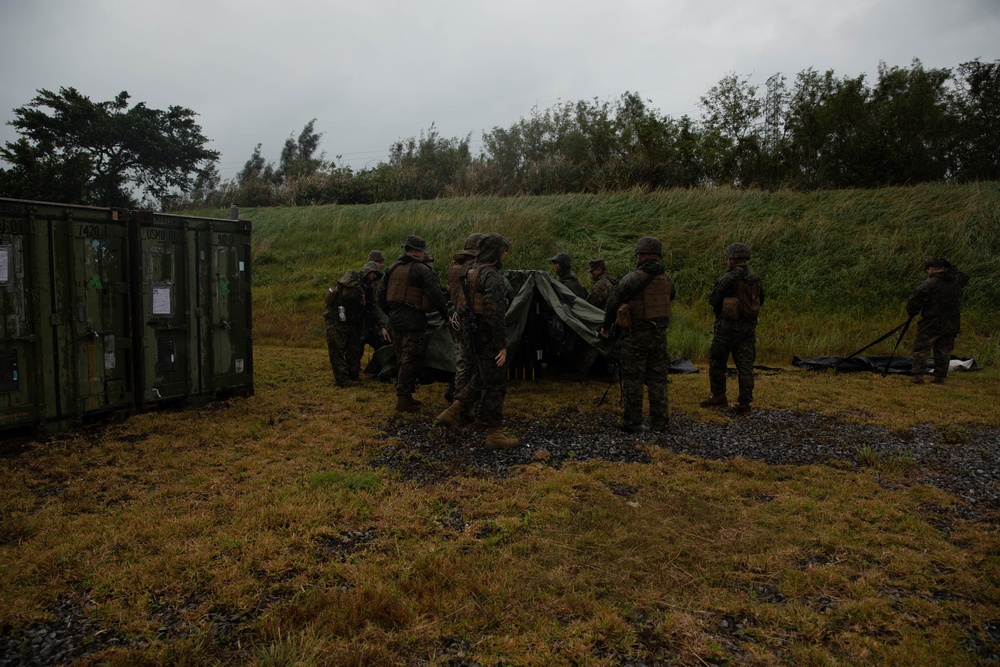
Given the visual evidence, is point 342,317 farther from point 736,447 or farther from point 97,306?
point 736,447

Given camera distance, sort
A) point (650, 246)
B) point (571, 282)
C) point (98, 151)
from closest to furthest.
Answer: point (650, 246), point (571, 282), point (98, 151)

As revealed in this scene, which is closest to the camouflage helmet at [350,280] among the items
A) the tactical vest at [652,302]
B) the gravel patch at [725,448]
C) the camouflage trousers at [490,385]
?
the gravel patch at [725,448]

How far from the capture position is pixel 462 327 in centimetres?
602

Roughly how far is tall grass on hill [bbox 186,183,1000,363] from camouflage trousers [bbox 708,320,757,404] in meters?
3.62

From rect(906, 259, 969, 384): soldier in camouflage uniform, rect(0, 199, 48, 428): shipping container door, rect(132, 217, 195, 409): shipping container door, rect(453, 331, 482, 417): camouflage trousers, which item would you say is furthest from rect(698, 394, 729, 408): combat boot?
rect(0, 199, 48, 428): shipping container door

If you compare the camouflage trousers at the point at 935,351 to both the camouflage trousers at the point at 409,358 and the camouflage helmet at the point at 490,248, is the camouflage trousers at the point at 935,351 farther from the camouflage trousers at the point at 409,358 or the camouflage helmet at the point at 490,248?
the camouflage trousers at the point at 409,358

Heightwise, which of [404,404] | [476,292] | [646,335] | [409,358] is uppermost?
[476,292]

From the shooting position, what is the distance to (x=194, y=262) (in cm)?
676

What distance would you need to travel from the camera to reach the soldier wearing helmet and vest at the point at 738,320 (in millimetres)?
7234

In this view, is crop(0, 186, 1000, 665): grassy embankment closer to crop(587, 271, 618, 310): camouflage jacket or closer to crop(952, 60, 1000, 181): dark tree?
crop(587, 271, 618, 310): camouflage jacket

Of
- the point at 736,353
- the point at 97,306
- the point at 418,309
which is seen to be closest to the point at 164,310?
the point at 97,306

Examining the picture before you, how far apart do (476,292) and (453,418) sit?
1.32m

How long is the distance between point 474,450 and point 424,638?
283cm

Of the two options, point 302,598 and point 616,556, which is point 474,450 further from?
point 302,598
